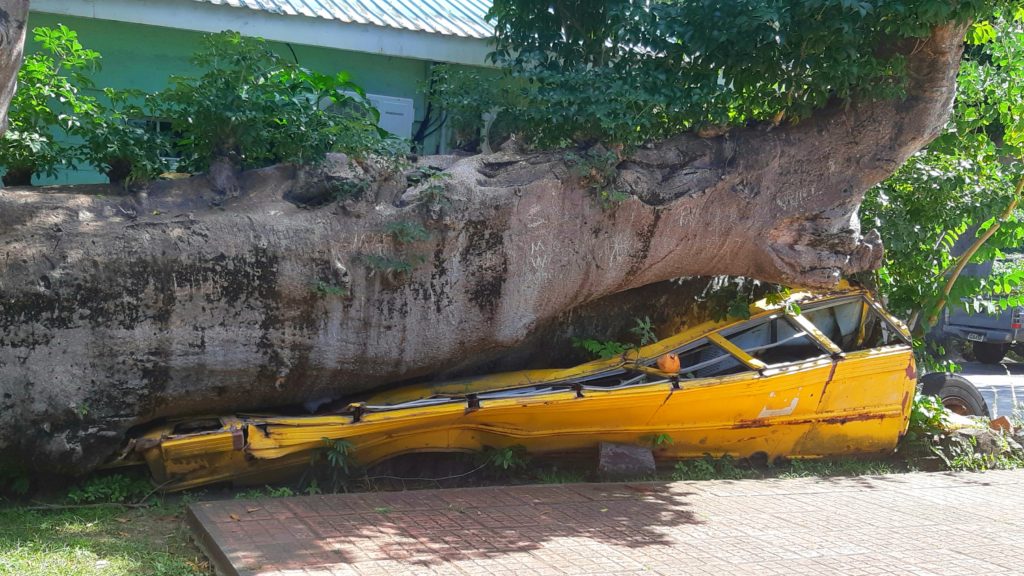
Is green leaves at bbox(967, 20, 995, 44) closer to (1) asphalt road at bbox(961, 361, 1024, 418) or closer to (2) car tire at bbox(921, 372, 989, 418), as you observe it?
(2) car tire at bbox(921, 372, 989, 418)

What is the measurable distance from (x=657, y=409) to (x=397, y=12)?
5.00 meters

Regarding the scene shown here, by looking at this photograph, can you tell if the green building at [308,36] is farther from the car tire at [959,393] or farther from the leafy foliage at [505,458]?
the car tire at [959,393]

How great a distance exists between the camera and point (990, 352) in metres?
17.5

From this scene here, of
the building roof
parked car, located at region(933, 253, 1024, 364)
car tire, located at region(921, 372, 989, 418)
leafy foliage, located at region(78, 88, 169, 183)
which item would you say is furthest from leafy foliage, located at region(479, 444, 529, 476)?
parked car, located at region(933, 253, 1024, 364)

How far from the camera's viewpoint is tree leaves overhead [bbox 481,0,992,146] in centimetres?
683

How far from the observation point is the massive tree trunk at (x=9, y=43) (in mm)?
4969

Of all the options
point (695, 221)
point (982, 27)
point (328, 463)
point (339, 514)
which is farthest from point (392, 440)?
point (982, 27)

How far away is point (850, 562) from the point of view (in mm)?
5672

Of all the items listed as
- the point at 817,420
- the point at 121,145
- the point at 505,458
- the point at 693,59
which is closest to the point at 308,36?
the point at 121,145

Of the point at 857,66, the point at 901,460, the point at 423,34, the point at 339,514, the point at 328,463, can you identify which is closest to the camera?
the point at 339,514

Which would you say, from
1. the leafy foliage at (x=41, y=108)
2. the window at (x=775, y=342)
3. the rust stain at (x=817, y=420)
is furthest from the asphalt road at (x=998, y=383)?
the leafy foliage at (x=41, y=108)

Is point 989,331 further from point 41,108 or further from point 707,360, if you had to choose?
point 41,108

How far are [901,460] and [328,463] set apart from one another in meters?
5.21

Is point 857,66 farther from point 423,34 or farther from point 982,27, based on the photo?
point 423,34
